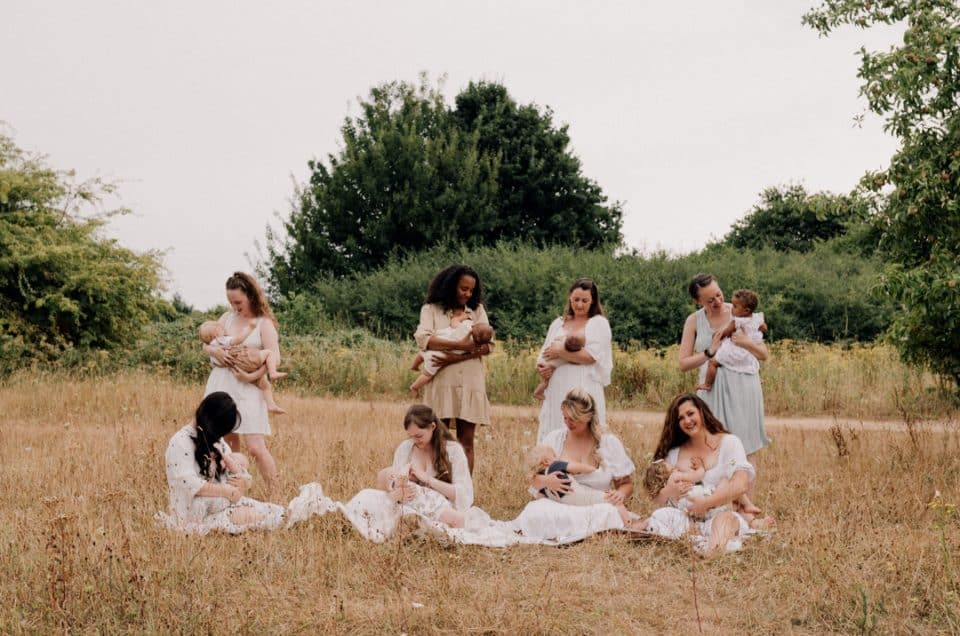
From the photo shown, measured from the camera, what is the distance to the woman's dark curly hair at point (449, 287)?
26.2 ft

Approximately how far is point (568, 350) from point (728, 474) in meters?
1.61

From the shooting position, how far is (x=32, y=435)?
1106cm

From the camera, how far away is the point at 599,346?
7648 mm

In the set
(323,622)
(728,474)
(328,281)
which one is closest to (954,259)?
(728,474)

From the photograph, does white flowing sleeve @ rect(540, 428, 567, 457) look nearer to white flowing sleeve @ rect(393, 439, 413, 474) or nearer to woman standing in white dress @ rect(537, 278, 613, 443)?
woman standing in white dress @ rect(537, 278, 613, 443)

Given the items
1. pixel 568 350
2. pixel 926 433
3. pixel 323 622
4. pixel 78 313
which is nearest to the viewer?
pixel 323 622

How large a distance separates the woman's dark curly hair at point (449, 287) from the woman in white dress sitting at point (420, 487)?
1.32 m

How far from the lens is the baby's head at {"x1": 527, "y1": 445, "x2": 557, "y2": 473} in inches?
283

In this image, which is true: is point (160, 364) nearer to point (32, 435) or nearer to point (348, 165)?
point (32, 435)

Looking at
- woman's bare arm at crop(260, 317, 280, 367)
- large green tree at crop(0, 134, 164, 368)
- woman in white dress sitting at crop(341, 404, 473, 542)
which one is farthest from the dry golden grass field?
large green tree at crop(0, 134, 164, 368)

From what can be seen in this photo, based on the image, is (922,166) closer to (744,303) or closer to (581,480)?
(744,303)

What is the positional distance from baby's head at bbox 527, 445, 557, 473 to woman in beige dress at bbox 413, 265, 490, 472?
75cm

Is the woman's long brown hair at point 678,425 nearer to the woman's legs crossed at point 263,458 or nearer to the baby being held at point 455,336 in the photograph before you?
the baby being held at point 455,336

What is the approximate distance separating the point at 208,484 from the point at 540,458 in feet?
7.94
